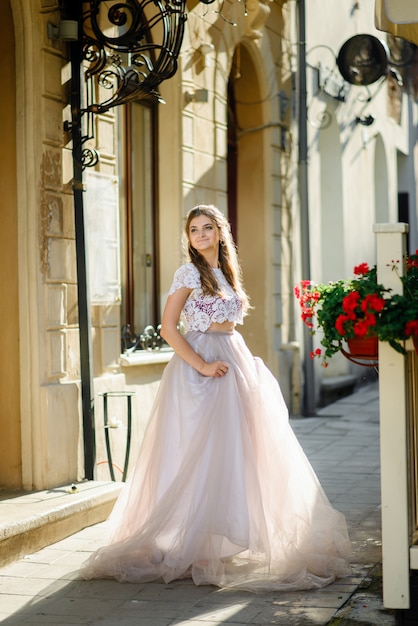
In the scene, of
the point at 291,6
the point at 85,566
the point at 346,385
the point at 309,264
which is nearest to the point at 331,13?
the point at 291,6

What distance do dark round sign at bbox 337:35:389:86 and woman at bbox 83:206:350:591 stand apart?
7300mm

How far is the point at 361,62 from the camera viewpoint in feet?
41.7

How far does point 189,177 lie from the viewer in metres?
9.53

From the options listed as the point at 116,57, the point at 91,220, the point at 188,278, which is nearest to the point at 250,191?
the point at 91,220

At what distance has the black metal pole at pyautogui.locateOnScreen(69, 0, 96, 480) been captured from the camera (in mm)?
7000

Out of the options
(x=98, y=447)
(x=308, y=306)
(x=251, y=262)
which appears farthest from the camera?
(x=251, y=262)

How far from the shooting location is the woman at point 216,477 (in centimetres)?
527

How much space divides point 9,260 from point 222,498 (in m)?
2.32

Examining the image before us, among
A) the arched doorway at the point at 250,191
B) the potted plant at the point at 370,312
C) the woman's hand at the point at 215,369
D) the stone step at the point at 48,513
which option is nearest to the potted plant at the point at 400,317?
the potted plant at the point at 370,312

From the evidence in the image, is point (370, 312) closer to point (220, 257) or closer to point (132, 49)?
point (220, 257)

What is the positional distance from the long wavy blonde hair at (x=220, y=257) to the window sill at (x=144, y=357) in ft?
7.48

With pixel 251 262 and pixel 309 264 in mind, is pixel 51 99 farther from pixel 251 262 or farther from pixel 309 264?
pixel 309 264

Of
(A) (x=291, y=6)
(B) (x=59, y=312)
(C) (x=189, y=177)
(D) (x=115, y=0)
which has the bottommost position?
(B) (x=59, y=312)

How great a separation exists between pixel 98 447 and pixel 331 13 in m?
8.49
